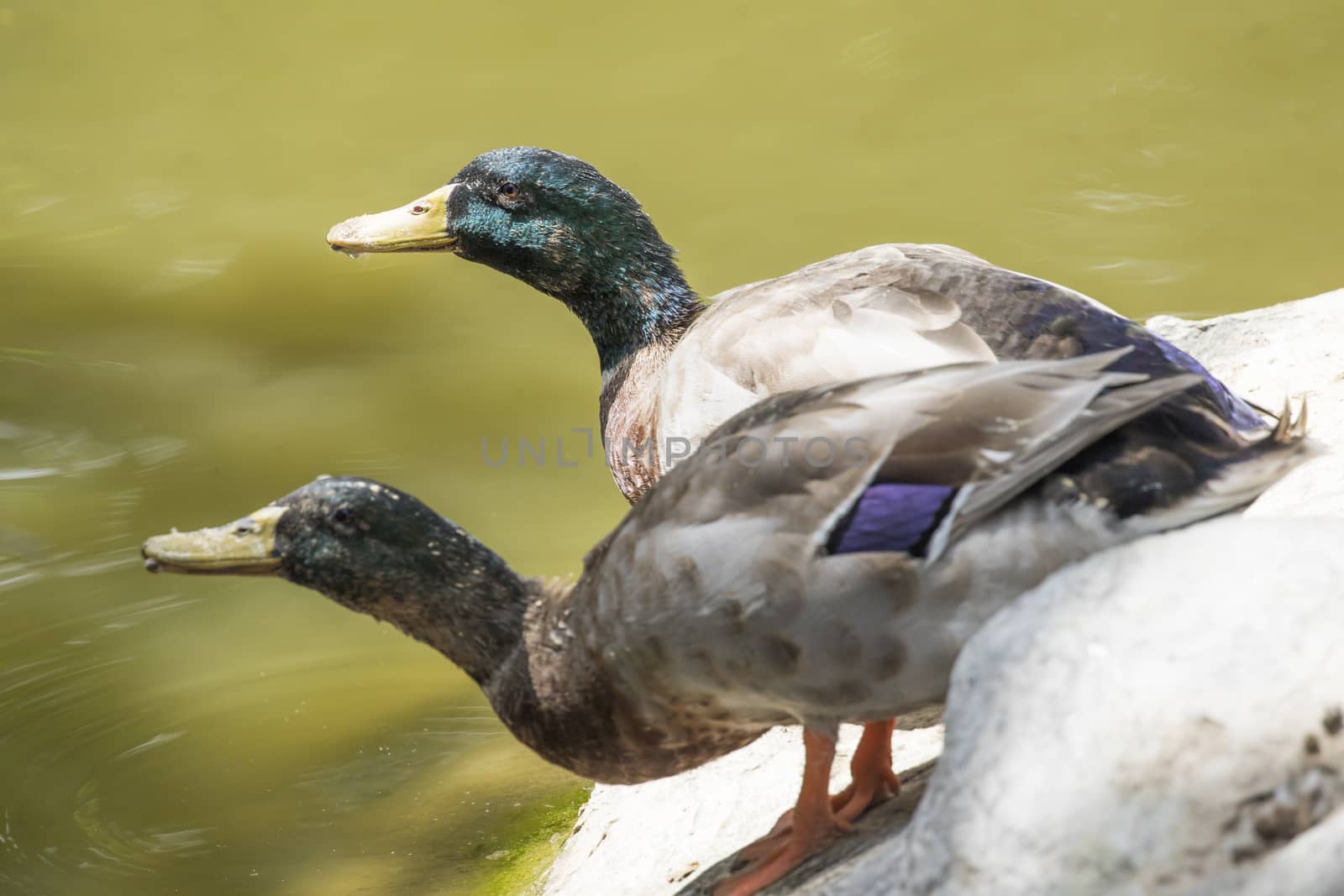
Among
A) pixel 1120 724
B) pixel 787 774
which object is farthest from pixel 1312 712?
pixel 787 774

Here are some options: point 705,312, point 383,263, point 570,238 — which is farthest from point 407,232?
point 383,263

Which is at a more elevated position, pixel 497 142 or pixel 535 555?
pixel 497 142

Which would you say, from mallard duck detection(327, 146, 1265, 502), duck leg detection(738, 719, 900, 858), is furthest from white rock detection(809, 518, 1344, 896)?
duck leg detection(738, 719, 900, 858)

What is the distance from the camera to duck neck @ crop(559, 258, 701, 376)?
4355 millimetres

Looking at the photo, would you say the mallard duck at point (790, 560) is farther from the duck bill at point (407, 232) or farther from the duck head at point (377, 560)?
the duck bill at point (407, 232)

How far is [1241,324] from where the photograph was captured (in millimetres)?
4539

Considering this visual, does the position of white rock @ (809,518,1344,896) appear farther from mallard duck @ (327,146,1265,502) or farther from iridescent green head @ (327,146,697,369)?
iridescent green head @ (327,146,697,369)

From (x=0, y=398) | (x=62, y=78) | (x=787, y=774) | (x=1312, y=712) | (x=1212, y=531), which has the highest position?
(x=62, y=78)

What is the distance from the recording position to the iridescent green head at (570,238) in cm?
432

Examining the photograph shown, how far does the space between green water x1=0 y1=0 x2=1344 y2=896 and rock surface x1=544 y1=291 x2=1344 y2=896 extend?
1869 millimetres

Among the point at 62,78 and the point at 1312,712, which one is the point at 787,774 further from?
the point at 62,78

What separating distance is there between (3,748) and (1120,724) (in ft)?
10.8

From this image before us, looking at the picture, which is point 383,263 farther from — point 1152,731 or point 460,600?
point 1152,731

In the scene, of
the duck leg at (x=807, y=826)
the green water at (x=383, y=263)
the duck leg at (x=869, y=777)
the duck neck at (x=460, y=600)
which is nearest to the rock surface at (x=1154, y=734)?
the duck leg at (x=807, y=826)
